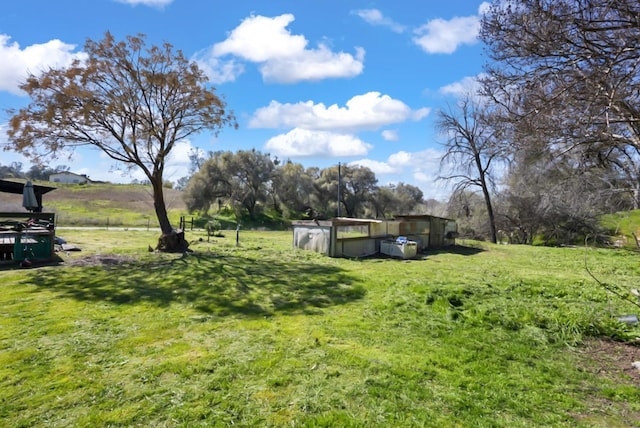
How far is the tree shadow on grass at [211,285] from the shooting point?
6707 mm

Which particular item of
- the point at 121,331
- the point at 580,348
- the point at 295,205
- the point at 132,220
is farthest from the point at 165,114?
the point at 295,205

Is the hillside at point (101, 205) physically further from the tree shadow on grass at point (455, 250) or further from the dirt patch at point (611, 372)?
the dirt patch at point (611, 372)

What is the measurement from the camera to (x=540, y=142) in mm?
6121

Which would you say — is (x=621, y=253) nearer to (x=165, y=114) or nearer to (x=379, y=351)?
(x=379, y=351)

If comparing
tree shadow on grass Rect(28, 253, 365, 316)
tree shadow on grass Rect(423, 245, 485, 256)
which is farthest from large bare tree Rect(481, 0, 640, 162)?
tree shadow on grass Rect(423, 245, 485, 256)

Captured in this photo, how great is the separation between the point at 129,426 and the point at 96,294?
5.20m

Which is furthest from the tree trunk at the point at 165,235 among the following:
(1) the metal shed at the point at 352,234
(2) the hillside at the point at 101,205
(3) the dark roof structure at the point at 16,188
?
(2) the hillside at the point at 101,205

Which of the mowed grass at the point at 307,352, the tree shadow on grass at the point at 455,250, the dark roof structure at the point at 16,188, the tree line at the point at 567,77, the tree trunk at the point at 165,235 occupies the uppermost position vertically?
the tree line at the point at 567,77

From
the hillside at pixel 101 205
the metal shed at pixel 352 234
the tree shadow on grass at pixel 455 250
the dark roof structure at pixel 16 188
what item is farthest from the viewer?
the hillside at pixel 101 205

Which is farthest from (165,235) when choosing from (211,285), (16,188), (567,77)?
(567,77)

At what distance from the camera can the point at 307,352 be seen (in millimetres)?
4336

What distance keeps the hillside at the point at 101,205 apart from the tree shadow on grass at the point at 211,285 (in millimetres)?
20392

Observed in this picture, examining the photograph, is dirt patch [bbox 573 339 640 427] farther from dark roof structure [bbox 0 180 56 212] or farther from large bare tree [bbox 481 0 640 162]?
dark roof structure [bbox 0 180 56 212]

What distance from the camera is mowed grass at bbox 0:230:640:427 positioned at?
306 centimetres
